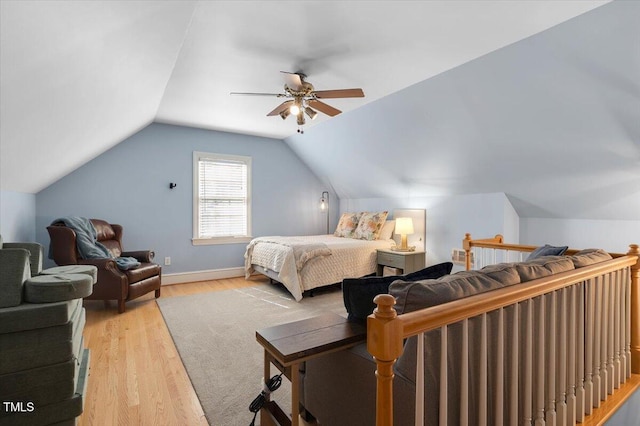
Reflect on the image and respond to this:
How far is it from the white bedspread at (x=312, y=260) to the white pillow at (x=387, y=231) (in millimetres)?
146

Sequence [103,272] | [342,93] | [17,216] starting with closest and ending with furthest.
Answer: [342,93] → [17,216] → [103,272]

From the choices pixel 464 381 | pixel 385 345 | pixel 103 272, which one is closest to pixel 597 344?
pixel 464 381

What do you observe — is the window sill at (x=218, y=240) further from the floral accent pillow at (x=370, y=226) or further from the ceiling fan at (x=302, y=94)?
the ceiling fan at (x=302, y=94)

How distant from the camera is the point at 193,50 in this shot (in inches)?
102

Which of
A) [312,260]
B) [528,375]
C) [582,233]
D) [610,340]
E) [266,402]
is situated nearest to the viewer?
[528,375]

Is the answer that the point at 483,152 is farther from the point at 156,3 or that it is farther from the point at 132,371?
the point at 132,371

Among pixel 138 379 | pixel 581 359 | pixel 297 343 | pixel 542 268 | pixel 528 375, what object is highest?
pixel 542 268

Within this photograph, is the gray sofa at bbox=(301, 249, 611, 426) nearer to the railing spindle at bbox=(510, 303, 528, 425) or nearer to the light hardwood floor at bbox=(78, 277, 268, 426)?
the railing spindle at bbox=(510, 303, 528, 425)

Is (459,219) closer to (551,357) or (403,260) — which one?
(403,260)

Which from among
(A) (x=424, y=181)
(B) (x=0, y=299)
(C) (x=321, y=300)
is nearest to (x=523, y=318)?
(B) (x=0, y=299)

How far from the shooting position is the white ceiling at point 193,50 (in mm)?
1608

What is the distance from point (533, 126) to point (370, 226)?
8.92 ft

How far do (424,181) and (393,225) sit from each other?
0.95m

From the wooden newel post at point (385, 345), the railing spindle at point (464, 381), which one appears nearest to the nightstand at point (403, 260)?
the railing spindle at point (464, 381)
